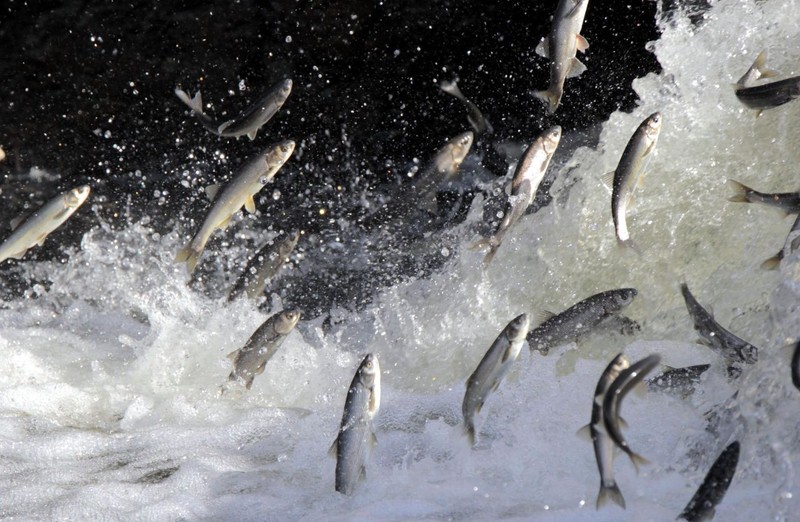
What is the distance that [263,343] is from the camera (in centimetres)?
404

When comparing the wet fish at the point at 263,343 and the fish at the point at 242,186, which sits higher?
the fish at the point at 242,186

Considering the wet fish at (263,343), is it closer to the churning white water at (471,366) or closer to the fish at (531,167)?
the churning white water at (471,366)

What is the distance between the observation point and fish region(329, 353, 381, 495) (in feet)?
10.1

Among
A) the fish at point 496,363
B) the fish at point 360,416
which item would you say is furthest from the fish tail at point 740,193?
the fish at point 360,416

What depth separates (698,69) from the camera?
199 inches

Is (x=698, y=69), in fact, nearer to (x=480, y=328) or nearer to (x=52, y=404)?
(x=480, y=328)

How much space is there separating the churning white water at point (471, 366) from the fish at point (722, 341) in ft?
0.26

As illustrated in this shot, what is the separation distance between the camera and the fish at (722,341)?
3.53 meters

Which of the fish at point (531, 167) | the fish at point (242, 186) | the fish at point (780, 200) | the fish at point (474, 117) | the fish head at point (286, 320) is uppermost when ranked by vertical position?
the fish at point (474, 117)

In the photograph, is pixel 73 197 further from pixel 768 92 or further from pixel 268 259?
pixel 768 92

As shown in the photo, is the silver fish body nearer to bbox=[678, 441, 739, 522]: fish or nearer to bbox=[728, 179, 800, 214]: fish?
bbox=[728, 179, 800, 214]: fish

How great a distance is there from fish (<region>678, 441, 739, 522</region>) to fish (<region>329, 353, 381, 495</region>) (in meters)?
1.07

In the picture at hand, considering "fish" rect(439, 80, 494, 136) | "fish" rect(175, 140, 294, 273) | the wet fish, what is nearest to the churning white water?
the wet fish

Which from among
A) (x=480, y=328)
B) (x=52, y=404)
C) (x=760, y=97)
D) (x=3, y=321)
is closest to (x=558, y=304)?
(x=480, y=328)
